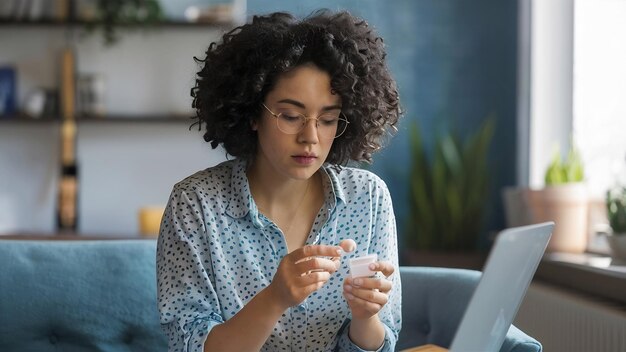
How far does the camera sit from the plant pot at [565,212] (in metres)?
3.81

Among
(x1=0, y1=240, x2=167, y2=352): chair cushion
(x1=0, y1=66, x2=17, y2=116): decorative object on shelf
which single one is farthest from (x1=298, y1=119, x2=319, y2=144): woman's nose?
(x1=0, y1=66, x2=17, y2=116): decorative object on shelf

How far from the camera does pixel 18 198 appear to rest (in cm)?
528

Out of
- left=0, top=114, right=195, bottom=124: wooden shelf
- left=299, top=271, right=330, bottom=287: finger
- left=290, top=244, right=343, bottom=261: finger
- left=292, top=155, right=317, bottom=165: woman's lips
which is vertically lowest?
A: left=299, top=271, right=330, bottom=287: finger

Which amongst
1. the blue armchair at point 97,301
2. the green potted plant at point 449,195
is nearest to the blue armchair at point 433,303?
the blue armchair at point 97,301

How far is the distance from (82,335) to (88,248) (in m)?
0.21

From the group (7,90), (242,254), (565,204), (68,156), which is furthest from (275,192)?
(7,90)

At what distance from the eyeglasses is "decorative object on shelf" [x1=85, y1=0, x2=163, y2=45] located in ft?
11.3

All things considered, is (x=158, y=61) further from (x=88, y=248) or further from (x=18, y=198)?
(x=88, y=248)

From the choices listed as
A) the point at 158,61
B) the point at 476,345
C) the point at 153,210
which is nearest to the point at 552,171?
the point at 153,210

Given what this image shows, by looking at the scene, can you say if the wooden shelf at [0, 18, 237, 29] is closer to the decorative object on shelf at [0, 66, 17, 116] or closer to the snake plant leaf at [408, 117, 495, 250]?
the decorative object on shelf at [0, 66, 17, 116]

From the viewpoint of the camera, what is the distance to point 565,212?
12.6ft

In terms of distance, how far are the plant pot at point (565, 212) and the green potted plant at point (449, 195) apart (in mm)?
818

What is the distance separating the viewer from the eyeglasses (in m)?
1.81

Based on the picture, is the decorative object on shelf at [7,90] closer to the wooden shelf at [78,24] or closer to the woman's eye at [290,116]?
the wooden shelf at [78,24]
